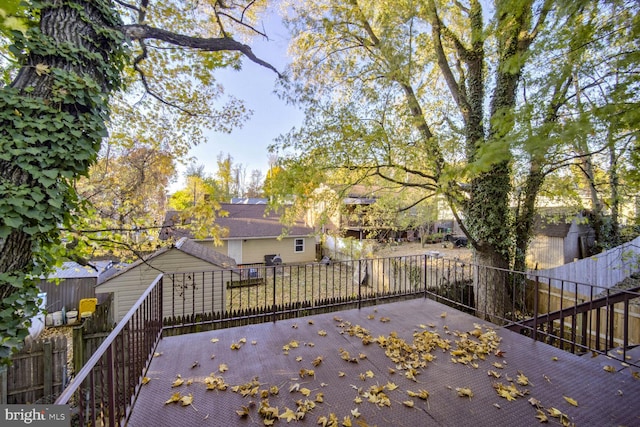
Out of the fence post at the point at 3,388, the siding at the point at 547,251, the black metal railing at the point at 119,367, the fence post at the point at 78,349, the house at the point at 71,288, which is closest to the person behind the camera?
the black metal railing at the point at 119,367

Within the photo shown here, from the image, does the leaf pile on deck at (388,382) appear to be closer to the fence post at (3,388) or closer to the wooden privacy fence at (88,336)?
the wooden privacy fence at (88,336)

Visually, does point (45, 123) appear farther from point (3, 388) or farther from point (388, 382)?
point (3, 388)

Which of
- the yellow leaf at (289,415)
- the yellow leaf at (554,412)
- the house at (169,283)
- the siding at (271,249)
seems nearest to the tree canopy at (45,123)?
the yellow leaf at (289,415)

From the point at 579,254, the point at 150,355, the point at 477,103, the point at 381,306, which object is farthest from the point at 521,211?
the point at 579,254

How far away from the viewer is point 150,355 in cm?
300

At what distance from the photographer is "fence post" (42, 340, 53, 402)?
14.8ft

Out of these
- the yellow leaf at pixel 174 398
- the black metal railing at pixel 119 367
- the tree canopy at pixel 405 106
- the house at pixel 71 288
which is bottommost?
the house at pixel 71 288

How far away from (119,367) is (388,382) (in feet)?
8.88

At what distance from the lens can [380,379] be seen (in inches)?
105

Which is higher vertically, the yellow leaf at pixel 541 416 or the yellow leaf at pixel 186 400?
the yellow leaf at pixel 541 416

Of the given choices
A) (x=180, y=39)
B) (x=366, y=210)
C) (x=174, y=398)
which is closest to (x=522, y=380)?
(x=174, y=398)

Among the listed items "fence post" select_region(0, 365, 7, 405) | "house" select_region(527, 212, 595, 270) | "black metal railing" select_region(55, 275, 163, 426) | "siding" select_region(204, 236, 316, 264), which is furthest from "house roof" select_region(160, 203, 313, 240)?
"house" select_region(527, 212, 595, 270)

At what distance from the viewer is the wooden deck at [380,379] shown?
2170 mm

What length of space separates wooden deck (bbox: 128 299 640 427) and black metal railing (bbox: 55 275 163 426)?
0.16 m
